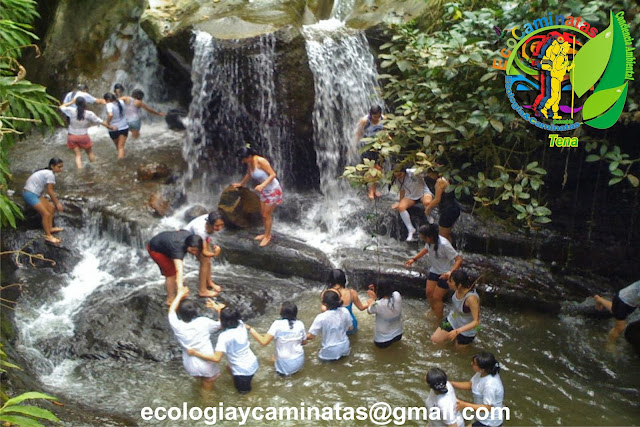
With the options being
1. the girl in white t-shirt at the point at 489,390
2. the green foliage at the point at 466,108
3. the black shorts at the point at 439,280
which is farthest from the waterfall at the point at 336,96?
the girl in white t-shirt at the point at 489,390

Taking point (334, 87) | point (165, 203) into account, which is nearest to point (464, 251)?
point (334, 87)

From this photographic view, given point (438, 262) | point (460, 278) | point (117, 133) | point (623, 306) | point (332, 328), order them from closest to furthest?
point (460, 278)
point (332, 328)
point (623, 306)
point (438, 262)
point (117, 133)

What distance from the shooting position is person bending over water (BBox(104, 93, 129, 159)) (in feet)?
34.6

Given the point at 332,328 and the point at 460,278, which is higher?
the point at 460,278

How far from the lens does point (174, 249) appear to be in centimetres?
668

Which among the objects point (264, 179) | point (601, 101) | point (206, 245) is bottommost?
point (206, 245)

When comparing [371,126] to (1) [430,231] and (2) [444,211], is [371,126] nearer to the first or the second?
(2) [444,211]

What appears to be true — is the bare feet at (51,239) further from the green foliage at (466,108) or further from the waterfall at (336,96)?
the green foliage at (466,108)

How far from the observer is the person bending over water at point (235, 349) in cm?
557

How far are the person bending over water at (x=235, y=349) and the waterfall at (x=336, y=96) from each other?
3915mm

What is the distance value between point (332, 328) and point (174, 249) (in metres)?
2.09

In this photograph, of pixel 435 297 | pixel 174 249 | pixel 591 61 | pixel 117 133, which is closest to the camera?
pixel 591 61

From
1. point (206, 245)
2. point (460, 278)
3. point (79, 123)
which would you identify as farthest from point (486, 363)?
point (79, 123)

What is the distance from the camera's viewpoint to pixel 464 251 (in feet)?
27.5
